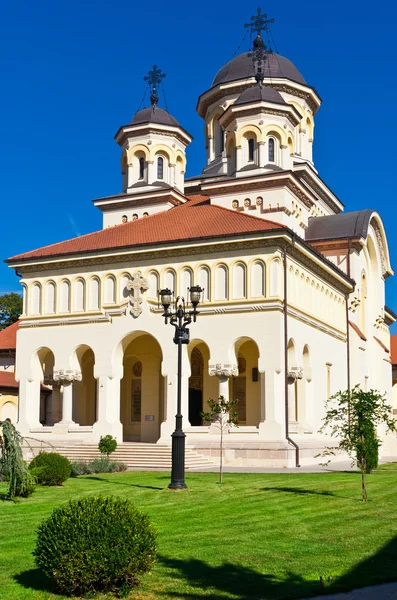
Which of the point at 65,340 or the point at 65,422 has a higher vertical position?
the point at 65,340

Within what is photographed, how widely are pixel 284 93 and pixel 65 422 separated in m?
24.9

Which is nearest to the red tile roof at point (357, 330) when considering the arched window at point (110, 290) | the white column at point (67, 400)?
the arched window at point (110, 290)

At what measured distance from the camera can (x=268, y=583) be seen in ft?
31.8

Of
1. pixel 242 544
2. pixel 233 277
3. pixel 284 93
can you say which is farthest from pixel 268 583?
pixel 284 93

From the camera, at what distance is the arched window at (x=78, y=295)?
35938mm

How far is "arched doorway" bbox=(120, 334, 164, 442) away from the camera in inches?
1463

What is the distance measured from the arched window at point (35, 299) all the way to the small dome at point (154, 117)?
1305 centimetres

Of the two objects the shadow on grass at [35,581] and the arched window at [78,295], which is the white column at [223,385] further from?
the shadow on grass at [35,581]

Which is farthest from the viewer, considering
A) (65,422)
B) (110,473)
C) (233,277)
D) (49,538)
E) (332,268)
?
(332,268)

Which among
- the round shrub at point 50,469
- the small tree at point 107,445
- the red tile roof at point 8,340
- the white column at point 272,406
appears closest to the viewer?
the round shrub at point 50,469

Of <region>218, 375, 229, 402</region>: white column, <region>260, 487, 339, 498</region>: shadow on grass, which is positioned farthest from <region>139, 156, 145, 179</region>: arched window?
<region>260, 487, 339, 498</region>: shadow on grass

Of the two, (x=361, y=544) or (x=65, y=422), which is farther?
(x=65, y=422)

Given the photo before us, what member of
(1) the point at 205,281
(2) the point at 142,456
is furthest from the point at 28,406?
(1) the point at 205,281

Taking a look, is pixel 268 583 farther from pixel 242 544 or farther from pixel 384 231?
pixel 384 231
